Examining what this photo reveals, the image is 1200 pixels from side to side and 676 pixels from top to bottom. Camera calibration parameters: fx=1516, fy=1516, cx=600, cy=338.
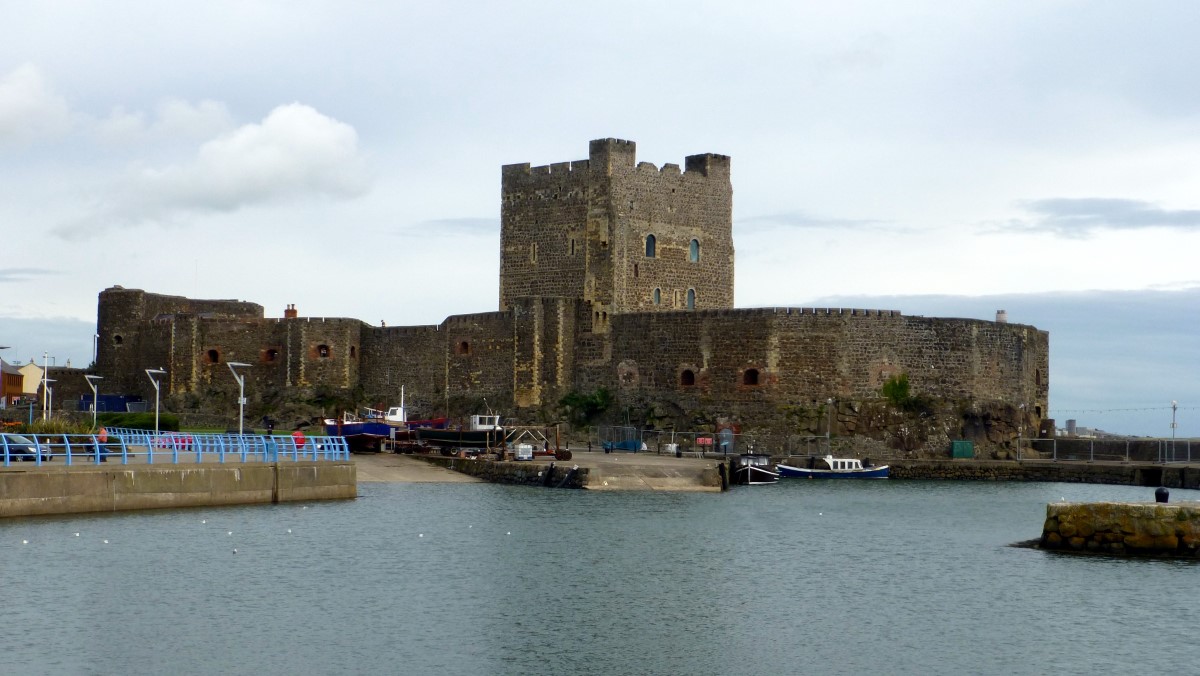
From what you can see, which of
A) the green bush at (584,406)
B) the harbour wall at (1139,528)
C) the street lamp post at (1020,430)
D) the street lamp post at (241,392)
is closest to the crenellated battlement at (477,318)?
the green bush at (584,406)

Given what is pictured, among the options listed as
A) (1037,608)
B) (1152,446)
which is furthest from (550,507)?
(1152,446)

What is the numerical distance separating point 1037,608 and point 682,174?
3766 cm

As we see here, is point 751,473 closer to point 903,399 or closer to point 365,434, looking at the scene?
point 903,399

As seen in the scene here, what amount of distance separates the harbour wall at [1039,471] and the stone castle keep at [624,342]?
1928 mm

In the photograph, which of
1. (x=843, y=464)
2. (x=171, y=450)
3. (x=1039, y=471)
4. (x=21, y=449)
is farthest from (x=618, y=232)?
(x=21, y=449)

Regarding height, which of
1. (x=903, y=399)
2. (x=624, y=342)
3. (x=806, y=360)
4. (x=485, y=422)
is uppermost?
(x=624, y=342)

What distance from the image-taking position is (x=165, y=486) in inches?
1425

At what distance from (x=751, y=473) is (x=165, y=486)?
22000 mm

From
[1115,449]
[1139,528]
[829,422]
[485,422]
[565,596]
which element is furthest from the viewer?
[1115,449]

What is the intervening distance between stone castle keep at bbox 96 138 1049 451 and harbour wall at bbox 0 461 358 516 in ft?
58.1

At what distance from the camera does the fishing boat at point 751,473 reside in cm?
5159

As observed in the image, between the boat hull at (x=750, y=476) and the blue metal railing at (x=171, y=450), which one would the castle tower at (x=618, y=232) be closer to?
the boat hull at (x=750, y=476)

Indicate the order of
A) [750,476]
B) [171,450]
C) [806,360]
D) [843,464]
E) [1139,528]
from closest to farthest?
[1139,528]
[171,450]
[750,476]
[843,464]
[806,360]

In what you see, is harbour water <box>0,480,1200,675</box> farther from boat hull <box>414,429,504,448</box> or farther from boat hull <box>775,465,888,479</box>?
boat hull <box>775,465,888,479</box>
